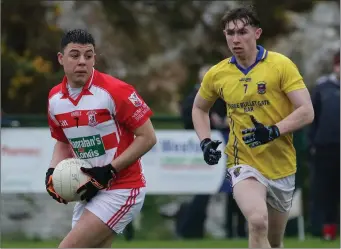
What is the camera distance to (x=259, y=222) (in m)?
7.62

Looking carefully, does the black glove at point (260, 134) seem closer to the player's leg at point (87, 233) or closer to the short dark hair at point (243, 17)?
the short dark hair at point (243, 17)

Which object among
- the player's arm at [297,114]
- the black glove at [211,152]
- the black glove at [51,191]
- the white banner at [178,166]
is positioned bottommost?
the white banner at [178,166]

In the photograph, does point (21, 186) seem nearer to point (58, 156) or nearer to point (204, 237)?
point (204, 237)

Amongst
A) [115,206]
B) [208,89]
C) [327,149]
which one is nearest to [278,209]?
[208,89]

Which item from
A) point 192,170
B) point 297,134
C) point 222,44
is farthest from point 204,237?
point 222,44

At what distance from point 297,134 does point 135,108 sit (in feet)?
23.2

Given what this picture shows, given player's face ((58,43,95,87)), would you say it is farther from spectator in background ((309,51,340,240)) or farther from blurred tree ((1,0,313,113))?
blurred tree ((1,0,313,113))

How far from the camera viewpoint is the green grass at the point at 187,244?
12.5 meters

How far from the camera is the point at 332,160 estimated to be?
516 inches

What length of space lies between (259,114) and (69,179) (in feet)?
5.18

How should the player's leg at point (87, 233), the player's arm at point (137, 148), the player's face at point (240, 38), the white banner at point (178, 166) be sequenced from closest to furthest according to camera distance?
1. the player's leg at point (87, 233)
2. the player's arm at point (137, 148)
3. the player's face at point (240, 38)
4. the white banner at point (178, 166)

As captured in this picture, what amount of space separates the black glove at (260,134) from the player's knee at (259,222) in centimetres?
54

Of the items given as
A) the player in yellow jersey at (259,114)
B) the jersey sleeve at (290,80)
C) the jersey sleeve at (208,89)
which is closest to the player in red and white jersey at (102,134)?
the player in yellow jersey at (259,114)

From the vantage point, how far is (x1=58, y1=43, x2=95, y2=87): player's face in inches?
291
